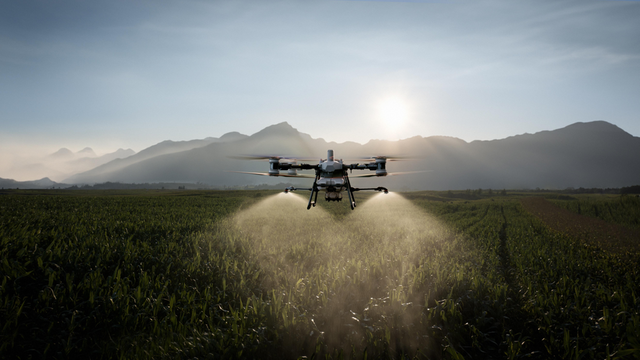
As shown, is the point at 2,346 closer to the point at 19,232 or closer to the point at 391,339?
the point at 391,339

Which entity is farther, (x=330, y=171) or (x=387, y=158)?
(x=387, y=158)

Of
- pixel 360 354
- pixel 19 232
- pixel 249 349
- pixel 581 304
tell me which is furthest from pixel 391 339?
pixel 19 232

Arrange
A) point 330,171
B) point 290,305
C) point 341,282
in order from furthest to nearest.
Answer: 1. point 341,282
2. point 290,305
3. point 330,171

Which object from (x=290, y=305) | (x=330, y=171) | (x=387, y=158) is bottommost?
(x=290, y=305)

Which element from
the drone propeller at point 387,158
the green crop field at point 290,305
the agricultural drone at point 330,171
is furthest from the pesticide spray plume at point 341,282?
the drone propeller at point 387,158

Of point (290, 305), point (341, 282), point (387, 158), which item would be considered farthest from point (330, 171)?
point (341, 282)

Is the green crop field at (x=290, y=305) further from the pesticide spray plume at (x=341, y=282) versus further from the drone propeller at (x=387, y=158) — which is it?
the drone propeller at (x=387, y=158)

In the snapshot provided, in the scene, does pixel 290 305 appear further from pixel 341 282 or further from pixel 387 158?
pixel 387 158

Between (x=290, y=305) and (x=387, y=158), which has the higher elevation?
(x=387, y=158)
